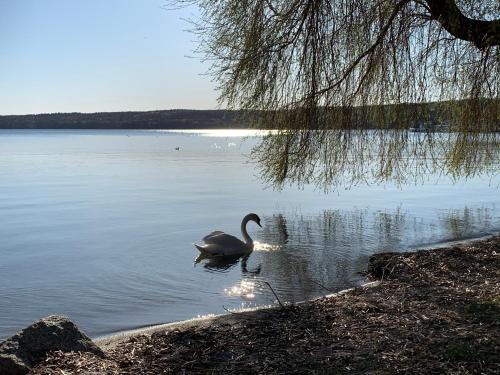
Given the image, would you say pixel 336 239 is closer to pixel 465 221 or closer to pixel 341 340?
pixel 465 221

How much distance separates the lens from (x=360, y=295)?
283 inches

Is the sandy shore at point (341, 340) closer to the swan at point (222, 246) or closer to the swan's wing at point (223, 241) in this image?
the swan at point (222, 246)

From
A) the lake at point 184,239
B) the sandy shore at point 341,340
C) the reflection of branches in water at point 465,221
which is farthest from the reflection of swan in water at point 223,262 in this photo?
the reflection of branches in water at point 465,221

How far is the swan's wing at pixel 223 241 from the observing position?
12250 millimetres

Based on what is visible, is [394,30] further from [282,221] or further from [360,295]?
[282,221]

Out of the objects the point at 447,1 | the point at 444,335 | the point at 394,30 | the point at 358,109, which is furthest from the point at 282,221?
the point at 444,335

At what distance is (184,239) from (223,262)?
1757 mm

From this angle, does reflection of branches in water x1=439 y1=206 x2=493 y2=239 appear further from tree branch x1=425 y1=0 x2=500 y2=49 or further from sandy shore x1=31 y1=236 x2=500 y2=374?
sandy shore x1=31 y1=236 x2=500 y2=374

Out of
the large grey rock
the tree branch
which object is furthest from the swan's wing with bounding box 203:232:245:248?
the large grey rock

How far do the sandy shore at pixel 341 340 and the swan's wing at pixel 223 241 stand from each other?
16.6 feet

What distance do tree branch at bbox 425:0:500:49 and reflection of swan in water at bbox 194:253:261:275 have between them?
5.46 m

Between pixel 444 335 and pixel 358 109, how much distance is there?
515cm

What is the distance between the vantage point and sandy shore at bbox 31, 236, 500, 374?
173 inches

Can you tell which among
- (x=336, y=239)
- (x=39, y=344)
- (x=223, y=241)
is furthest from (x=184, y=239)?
(x=39, y=344)
